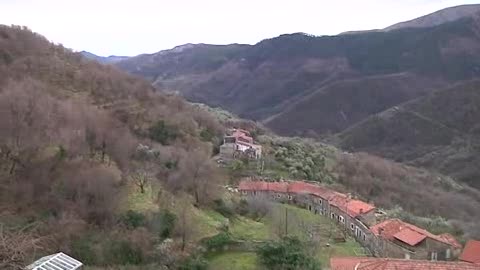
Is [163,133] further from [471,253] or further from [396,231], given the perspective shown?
[471,253]

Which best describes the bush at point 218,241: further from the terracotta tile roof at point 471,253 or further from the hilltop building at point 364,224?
the terracotta tile roof at point 471,253

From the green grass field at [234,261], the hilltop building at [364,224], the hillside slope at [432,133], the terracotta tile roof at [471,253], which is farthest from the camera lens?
the hillside slope at [432,133]

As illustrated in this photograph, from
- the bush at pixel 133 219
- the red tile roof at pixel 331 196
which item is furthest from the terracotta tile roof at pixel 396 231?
the bush at pixel 133 219

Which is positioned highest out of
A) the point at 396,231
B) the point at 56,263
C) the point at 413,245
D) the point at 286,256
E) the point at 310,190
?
the point at 56,263

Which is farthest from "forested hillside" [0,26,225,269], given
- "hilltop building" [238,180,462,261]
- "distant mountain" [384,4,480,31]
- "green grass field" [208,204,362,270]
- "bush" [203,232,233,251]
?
"distant mountain" [384,4,480,31]

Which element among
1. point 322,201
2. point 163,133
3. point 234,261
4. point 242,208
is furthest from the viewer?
point 322,201

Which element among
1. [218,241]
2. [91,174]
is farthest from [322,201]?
[91,174]
